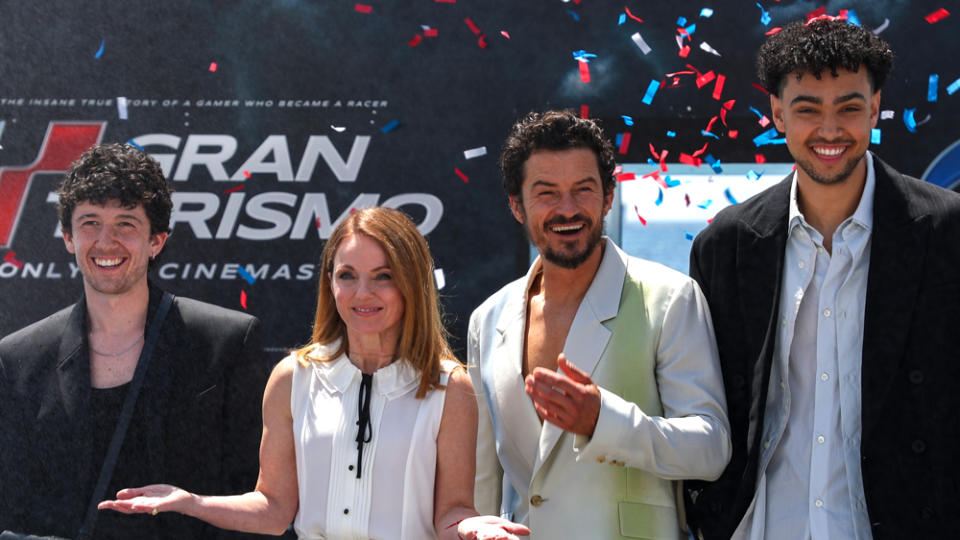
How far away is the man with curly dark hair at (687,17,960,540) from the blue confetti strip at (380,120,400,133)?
4.68ft

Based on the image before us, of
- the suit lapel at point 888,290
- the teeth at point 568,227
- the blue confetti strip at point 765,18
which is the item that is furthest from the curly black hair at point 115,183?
Result: the blue confetti strip at point 765,18

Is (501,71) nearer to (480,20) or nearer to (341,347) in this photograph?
(480,20)

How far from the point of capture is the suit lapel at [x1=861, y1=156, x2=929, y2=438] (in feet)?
7.59

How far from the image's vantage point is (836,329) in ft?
7.89

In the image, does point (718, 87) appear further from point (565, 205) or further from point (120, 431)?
point (120, 431)

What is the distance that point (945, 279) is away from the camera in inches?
92.6

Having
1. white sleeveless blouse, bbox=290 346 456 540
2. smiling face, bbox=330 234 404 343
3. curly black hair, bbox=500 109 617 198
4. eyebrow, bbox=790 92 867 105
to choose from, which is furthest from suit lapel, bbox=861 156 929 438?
smiling face, bbox=330 234 404 343

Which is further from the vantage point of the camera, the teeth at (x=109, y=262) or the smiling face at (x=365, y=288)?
the teeth at (x=109, y=262)

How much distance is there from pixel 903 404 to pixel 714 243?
0.63 meters

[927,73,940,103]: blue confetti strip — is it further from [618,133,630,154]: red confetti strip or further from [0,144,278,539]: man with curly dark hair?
[0,144,278,539]: man with curly dark hair

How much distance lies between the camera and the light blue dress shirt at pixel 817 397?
2344 mm

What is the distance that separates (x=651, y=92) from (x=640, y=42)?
187 mm

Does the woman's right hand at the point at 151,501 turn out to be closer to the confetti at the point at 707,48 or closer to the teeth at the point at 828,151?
the teeth at the point at 828,151

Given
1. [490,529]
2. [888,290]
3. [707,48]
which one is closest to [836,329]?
[888,290]
